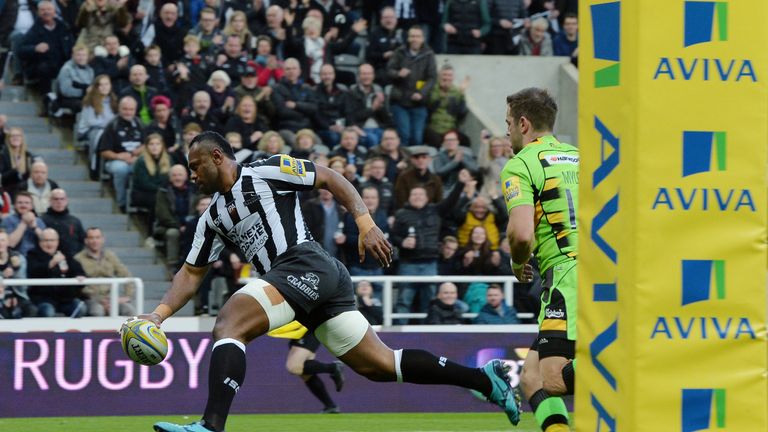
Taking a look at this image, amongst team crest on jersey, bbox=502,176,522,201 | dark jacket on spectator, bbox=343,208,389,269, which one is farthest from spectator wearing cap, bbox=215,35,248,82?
team crest on jersey, bbox=502,176,522,201

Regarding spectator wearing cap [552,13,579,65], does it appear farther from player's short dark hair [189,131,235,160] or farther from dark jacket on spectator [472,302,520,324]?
player's short dark hair [189,131,235,160]

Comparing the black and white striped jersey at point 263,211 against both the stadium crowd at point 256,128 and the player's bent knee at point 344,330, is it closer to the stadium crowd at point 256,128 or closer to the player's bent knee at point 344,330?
the player's bent knee at point 344,330

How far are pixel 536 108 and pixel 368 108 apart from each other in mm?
10334

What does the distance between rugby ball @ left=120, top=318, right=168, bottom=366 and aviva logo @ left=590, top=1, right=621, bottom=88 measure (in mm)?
3972

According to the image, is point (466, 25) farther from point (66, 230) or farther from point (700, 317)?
point (700, 317)

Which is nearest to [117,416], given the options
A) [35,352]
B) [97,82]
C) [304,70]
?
[35,352]

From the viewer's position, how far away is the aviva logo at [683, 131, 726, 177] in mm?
4668

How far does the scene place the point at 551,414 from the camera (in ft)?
23.9

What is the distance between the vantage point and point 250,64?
1722cm

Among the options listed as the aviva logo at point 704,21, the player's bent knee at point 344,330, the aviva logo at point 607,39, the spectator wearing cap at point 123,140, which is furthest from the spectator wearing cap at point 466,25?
the aviva logo at point 704,21

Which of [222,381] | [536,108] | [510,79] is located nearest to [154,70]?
[510,79]

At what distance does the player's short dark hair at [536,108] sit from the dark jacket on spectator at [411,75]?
10.5m

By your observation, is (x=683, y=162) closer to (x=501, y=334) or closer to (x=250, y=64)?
(x=501, y=334)

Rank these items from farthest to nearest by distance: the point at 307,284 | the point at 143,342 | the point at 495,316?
the point at 495,316 < the point at 143,342 < the point at 307,284
